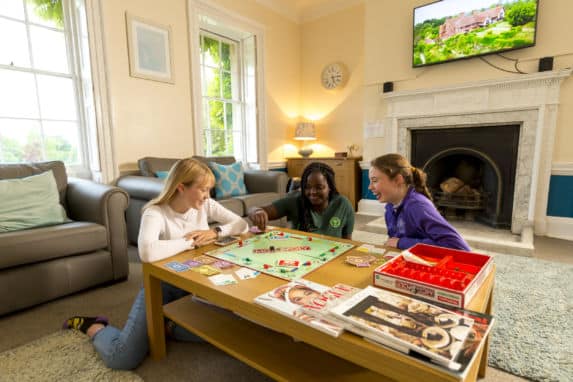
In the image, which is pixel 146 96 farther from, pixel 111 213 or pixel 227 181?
pixel 111 213

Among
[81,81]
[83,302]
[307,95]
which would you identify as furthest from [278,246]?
[307,95]

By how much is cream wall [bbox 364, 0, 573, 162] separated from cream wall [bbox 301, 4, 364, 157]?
1.26ft

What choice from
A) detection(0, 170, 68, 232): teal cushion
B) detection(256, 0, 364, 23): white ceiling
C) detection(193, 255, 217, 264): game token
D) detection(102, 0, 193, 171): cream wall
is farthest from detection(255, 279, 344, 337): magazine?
detection(256, 0, 364, 23): white ceiling

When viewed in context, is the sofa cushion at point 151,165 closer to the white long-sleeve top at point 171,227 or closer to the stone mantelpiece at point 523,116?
the white long-sleeve top at point 171,227

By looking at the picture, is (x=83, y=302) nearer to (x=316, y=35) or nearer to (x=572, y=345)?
(x=572, y=345)

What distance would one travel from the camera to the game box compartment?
748 millimetres

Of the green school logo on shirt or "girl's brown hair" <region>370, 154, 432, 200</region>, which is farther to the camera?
the green school logo on shirt

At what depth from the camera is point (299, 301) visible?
2.60ft

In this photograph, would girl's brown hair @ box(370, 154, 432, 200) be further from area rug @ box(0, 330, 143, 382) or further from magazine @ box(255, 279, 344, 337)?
area rug @ box(0, 330, 143, 382)

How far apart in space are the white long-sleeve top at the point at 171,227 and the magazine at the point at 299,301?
0.52 metres

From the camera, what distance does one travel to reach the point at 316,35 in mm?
4535

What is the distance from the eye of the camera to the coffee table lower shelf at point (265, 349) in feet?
2.89

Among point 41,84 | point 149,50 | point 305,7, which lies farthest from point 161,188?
point 305,7

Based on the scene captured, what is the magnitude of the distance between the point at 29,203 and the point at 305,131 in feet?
10.8
